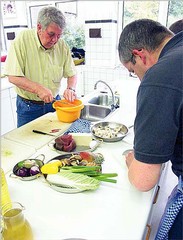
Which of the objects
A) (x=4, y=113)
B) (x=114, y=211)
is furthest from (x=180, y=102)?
(x=4, y=113)

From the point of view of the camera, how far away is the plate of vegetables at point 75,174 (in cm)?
90

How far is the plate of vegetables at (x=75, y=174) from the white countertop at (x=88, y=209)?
3cm

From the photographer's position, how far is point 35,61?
1.83 meters

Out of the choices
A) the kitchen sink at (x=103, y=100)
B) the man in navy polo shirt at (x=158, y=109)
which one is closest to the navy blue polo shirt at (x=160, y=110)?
the man in navy polo shirt at (x=158, y=109)

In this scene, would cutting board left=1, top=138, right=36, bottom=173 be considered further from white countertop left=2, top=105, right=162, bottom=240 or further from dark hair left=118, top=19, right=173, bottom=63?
dark hair left=118, top=19, right=173, bottom=63

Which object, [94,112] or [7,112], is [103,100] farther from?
[7,112]

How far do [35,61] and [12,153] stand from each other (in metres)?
0.92

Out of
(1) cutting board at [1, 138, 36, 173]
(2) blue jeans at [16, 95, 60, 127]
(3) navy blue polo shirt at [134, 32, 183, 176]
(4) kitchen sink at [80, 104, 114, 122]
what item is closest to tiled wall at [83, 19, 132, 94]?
(4) kitchen sink at [80, 104, 114, 122]

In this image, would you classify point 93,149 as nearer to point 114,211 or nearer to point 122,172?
point 122,172

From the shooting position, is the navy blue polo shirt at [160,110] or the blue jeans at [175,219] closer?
the navy blue polo shirt at [160,110]

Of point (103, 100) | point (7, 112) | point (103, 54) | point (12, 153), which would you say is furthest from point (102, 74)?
point (12, 153)

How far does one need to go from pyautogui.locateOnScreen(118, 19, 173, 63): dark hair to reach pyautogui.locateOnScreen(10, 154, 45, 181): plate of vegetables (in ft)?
2.25

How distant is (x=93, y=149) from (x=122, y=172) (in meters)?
0.26

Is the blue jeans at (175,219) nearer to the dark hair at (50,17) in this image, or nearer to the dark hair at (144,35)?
the dark hair at (144,35)
